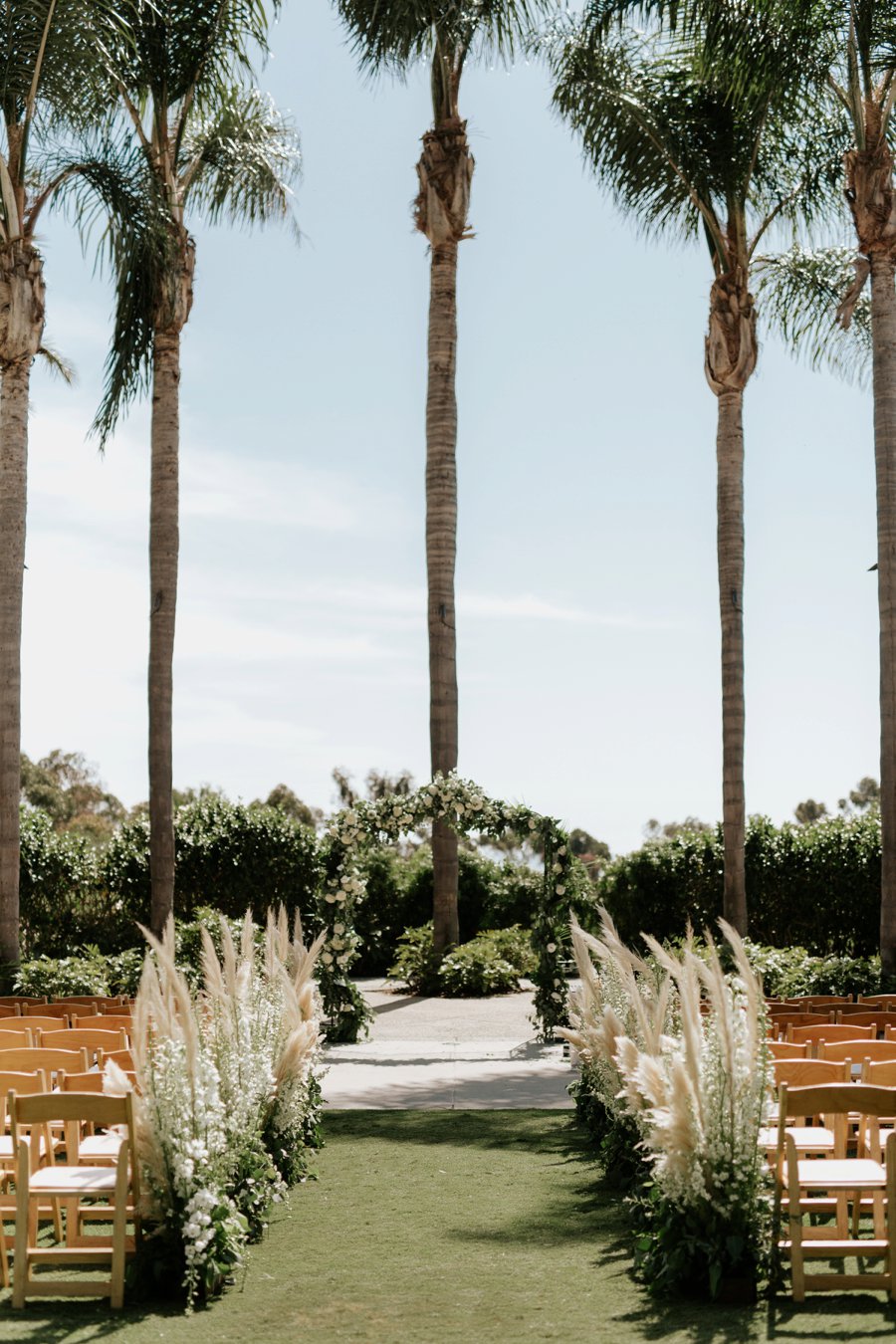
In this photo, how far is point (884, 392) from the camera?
53.7 feet

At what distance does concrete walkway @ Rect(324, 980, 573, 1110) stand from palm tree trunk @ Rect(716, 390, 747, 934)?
3411mm

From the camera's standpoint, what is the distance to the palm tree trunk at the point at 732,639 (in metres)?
19.1

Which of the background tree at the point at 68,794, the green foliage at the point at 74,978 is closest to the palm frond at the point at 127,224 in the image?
the green foliage at the point at 74,978

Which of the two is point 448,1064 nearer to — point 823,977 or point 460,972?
point 823,977

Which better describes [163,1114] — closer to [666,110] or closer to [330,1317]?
[330,1317]

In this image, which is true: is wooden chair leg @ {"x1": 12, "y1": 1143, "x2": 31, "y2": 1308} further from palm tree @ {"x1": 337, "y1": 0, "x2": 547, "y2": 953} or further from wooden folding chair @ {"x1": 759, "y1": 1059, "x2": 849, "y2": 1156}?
palm tree @ {"x1": 337, "y1": 0, "x2": 547, "y2": 953}

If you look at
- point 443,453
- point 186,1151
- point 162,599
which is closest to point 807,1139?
point 186,1151

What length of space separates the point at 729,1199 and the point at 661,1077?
596 mm

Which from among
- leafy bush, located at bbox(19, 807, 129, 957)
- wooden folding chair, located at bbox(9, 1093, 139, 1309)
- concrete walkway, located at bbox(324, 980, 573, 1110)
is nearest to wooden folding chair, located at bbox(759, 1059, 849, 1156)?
wooden folding chair, located at bbox(9, 1093, 139, 1309)

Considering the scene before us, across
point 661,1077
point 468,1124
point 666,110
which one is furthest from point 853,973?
point 666,110

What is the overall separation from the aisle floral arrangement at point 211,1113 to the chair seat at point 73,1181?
0.21m

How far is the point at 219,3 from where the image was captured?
18453 millimetres

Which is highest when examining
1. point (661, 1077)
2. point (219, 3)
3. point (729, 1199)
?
point (219, 3)

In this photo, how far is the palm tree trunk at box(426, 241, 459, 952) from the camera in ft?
68.5
